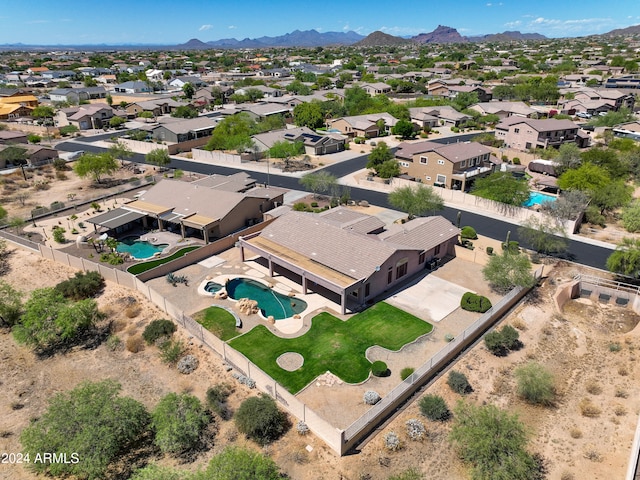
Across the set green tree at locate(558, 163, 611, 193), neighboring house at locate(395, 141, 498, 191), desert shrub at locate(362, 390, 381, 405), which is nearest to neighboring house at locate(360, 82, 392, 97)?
neighboring house at locate(395, 141, 498, 191)

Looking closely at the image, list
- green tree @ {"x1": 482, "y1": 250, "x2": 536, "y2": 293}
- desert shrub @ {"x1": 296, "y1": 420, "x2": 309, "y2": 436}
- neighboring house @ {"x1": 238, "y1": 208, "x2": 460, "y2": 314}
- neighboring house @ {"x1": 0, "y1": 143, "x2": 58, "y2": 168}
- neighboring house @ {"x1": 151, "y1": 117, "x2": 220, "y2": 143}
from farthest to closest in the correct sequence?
1. neighboring house @ {"x1": 151, "y1": 117, "x2": 220, "y2": 143}
2. neighboring house @ {"x1": 0, "y1": 143, "x2": 58, "y2": 168}
3. green tree @ {"x1": 482, "y1": 250, "x2": 536, "y2": 293}
4. neighboring house @ {"x1": 238, "y1": 208, "x2": 460, "y2": 314}
5. desert shrub @ {"x1": 296, "y1": 420, "x2": 309, "y2": 436}

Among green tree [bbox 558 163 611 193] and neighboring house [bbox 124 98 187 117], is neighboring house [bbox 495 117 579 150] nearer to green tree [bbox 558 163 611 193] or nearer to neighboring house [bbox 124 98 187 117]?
green tree [bbox 558 163 611 193]

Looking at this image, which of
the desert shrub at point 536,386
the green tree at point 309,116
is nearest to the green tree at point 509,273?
the desert shrub at point 536,386

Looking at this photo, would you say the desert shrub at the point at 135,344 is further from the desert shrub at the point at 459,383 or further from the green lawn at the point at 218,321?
the desert shrub at the point at 459,383

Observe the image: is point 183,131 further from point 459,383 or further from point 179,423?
point 459,383

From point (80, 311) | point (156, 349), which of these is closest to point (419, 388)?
point (156, 349)

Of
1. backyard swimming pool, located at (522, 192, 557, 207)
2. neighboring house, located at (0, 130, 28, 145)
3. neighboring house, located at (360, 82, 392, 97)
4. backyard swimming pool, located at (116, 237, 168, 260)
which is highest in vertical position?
neighboring house, located at (360, 82, 392, 97)

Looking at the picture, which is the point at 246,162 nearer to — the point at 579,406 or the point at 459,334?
the point at 459,334
